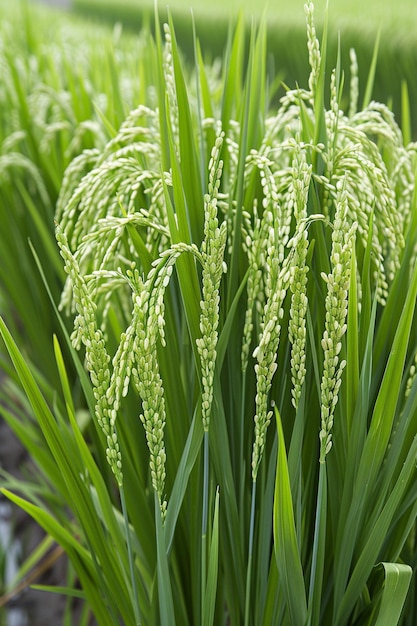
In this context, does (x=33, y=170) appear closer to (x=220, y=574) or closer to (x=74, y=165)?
(x=74, y=165)

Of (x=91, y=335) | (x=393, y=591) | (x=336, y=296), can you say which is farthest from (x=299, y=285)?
(x=393, y=591)

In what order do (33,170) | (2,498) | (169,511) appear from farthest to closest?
(2,498), (33,170), (169,511)

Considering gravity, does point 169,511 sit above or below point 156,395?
below

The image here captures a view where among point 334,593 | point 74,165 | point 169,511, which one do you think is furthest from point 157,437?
point 74,165

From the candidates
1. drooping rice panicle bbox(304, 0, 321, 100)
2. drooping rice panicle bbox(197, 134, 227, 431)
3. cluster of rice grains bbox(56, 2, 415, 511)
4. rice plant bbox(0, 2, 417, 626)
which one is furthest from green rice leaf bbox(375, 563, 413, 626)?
drooping rice panicle bbox(304, 0, 321, 100)

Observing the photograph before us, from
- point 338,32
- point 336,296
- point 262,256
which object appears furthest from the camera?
point 338,32

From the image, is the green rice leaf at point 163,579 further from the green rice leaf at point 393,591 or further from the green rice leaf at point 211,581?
the green rice leaf at point 393,591

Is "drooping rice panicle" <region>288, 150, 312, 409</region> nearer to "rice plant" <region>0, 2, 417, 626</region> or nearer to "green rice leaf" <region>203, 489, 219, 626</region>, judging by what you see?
"rice plant" <region>0, 2, 417, 626</region>

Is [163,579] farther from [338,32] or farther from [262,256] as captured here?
[338,32]
